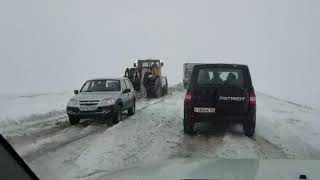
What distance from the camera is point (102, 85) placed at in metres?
19.9

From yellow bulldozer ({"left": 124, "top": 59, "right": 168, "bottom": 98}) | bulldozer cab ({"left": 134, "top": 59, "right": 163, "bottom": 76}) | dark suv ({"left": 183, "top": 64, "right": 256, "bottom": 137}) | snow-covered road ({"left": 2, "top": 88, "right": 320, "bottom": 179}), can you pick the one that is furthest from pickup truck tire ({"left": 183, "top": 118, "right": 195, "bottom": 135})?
bulldozer cab ({"left": 134, "top": 59, "right": 163, "bottom": 76})

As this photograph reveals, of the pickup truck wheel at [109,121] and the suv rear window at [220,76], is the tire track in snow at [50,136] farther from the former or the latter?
the suv rear window at [220,76]

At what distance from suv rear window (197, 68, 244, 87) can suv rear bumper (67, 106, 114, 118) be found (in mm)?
4331

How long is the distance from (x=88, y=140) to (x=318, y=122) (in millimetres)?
8504

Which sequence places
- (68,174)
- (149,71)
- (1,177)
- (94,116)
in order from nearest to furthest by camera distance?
1. (1,177)
2. (68,174)
3. (94,116)
4. (149,71)

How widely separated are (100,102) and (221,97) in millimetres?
5214

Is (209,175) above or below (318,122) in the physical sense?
above

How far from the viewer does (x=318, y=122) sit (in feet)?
59.6

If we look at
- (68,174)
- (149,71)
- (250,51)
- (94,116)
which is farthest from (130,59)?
(68,174)

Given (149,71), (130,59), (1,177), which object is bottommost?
(130,59)

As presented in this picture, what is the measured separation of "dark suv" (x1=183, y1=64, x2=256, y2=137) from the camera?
14266 millimetres

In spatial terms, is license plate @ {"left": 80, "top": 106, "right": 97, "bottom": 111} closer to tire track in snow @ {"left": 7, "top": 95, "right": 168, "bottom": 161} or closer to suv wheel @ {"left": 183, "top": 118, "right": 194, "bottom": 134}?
tire track in snow @ {"left": 7, "top": 95, "right": 168, "bottom": 161}

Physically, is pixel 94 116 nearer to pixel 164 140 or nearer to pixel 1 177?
pixel 164 140

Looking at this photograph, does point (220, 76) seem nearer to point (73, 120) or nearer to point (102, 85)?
Answer: point (73, 120)
